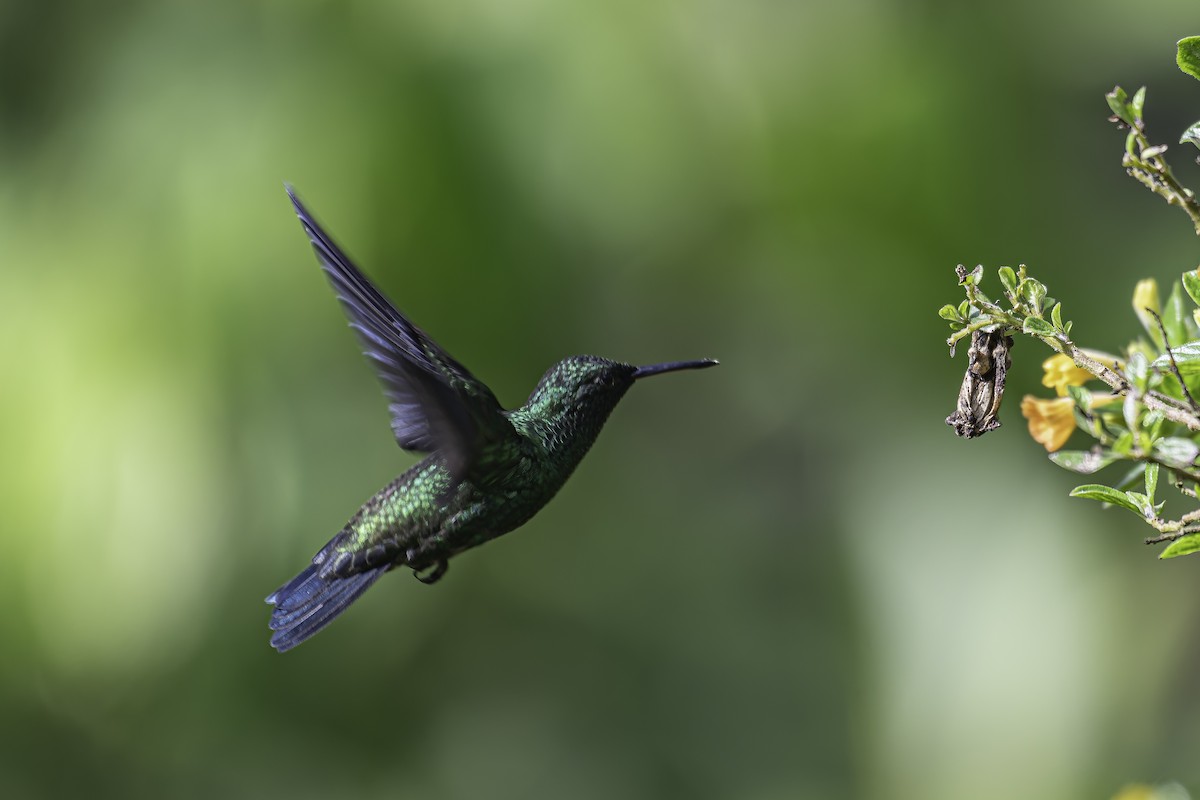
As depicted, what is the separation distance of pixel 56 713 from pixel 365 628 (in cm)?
112

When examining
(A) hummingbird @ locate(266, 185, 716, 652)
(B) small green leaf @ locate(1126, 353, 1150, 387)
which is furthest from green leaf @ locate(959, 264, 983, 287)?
(A) hummingbird @ locate(266, 185, 716, 652)

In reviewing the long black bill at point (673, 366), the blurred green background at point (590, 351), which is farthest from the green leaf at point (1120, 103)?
the blurred green background at point (590, 351)

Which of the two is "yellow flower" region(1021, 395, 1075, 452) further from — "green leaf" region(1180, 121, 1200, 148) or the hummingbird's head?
the hummingbird's head

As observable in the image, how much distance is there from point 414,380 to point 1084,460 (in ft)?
1.65

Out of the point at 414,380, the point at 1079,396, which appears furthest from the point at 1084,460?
the point at 414,380

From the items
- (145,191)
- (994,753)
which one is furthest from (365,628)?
(994,753)

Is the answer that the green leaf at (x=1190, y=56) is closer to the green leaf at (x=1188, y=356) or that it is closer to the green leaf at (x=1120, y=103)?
the green leaf at (x=1120, y=103)

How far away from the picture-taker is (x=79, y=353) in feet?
12.8

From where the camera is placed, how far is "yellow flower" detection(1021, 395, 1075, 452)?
0.90 metres

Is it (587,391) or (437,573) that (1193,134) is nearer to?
(587,391)

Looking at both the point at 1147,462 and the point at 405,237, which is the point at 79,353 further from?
the point at 1147,462

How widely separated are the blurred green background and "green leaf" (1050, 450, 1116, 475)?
3047 millimetres

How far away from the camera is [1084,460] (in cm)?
76

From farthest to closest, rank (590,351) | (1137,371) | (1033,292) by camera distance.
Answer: (590,351)
(1033,292)
(1137,371)
